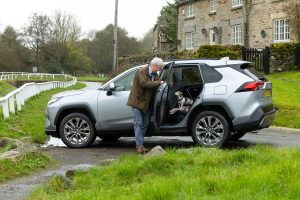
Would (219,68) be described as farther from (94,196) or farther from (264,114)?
(94,196)

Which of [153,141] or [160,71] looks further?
[153,141]

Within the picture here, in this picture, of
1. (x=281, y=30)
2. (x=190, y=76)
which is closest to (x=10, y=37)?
(x=281, y=30)

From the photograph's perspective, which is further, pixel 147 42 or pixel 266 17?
pixel 147 42

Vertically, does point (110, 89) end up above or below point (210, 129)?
above

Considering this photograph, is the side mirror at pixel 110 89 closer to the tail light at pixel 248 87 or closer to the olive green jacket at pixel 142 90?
the olive green jacket at pixel 142 90

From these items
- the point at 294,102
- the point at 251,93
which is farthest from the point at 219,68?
the point at 294,102

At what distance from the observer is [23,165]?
8.06 meters

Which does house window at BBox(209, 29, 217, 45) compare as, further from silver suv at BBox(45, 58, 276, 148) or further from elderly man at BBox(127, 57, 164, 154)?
elderly man at BBox(127, 57, 164, 154)

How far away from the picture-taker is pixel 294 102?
16156 millimetres

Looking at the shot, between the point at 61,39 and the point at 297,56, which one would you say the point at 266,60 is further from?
the point at 61,39

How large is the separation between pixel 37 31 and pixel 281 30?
199 ft

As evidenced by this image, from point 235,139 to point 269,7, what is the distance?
21678 mm

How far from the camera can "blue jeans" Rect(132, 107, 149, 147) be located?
9.33 meters

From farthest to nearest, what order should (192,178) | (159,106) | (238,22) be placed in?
(238,22)
(159,106)
(192,178)
